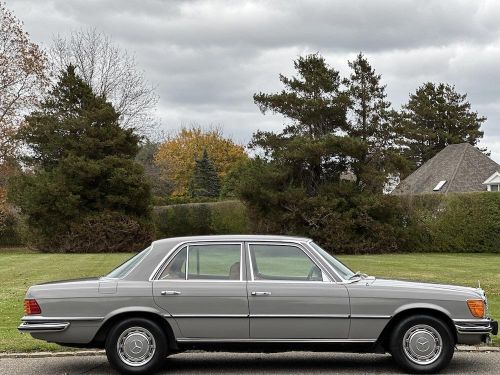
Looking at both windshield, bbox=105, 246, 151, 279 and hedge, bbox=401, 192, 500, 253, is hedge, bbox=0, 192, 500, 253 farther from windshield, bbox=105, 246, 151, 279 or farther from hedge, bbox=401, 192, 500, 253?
windshield, bbox=105, 246, 151, 279

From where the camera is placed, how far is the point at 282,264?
7.47 m

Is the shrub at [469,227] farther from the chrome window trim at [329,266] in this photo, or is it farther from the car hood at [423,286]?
the chrome window trim at [329,266]

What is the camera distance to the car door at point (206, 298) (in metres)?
7.14

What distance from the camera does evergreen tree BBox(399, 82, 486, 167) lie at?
A: 217 ft

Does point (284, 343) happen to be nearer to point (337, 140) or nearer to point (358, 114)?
point (337, 140)

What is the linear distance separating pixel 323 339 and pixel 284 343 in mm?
437

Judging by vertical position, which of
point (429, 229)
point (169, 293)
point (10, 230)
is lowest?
point (169, 293)

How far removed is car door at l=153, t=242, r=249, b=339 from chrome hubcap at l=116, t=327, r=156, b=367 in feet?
1.24

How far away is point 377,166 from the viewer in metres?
37.6

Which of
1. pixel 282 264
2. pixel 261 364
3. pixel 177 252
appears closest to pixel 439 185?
pixel 261 364

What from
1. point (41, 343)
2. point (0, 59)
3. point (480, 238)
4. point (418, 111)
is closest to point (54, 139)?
point (0, 59)

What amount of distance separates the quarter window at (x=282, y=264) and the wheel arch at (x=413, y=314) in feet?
3.06

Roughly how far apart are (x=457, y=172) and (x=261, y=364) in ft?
136

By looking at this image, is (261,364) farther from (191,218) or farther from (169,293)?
(191,218)
